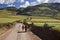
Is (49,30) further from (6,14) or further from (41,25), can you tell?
(6,14)

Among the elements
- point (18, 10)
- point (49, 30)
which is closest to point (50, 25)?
point (49, 30)

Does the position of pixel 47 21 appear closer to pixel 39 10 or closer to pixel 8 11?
pixel 39 10

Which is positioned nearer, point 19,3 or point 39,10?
point 19,3

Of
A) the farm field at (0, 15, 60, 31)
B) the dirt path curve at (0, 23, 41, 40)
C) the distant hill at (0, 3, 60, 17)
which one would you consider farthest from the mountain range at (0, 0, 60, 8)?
the dirt path curve at (0, 23, 41, 40)

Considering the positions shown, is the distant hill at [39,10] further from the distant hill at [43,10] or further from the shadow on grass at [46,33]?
the shadow on grass at [46,33]

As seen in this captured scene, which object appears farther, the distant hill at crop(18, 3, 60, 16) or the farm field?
the distant hill at crop(18, 3, 60, 16)

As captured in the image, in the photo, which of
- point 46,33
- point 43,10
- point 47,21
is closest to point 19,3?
point 43,10

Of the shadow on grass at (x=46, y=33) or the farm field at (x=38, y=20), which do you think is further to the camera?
the farm field at (x=38, y=20)

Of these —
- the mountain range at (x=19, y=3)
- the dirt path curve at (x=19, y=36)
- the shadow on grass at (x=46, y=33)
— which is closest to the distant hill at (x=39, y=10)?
the mountain range at (x=19, y=3)

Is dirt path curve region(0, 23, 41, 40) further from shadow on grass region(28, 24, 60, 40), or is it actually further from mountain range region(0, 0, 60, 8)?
mountain range region(0, 0, 60, 8)

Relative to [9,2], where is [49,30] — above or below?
below

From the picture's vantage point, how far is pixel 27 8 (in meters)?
19.3

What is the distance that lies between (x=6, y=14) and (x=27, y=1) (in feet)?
3.98

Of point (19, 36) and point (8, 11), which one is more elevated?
point (8, 11)
